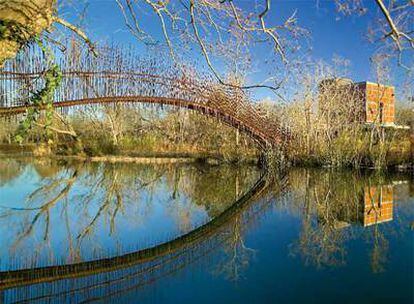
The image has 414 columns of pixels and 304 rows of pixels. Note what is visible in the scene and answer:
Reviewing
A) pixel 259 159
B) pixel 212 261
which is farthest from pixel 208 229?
pixel 259 159

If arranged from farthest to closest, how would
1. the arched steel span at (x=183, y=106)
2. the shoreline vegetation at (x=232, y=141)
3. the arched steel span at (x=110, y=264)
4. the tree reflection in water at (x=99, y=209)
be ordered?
1. the shoreline vegetation at (x=232, y=141)
2. the arched steel span at (x=183, y=106)
3. the tree reflection in water at (x=99, y=209)
4. the arched steel span at (x=110, y=264)

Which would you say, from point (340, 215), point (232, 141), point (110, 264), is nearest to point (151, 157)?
point (232, 141)

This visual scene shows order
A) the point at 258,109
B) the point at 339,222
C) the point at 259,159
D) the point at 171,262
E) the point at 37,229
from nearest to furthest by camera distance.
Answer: the point at 171,262
the point at 37,229
the point at 339,222
the point at 258,109
the point at 259,159

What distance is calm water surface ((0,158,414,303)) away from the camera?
2.80m

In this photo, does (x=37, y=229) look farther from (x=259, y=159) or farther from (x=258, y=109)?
(x=259, y=159)

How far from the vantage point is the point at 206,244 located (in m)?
3.99

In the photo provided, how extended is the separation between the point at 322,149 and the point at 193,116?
7.22 m

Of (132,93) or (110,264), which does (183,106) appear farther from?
(110,264)

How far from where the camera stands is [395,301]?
8.82 feet

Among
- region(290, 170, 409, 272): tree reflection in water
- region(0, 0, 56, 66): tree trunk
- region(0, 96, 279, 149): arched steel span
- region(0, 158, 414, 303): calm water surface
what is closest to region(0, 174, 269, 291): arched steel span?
region(0, 158, 414, 303): calm water surface

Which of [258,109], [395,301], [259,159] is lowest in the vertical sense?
[395,301]

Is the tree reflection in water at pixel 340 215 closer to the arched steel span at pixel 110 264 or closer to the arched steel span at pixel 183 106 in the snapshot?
the arched steel span at pixel 110 264

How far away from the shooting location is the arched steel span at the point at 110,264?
2883 mm

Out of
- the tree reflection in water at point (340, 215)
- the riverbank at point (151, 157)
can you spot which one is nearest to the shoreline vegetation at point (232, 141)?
A: the riverbank at point (151, 157)
